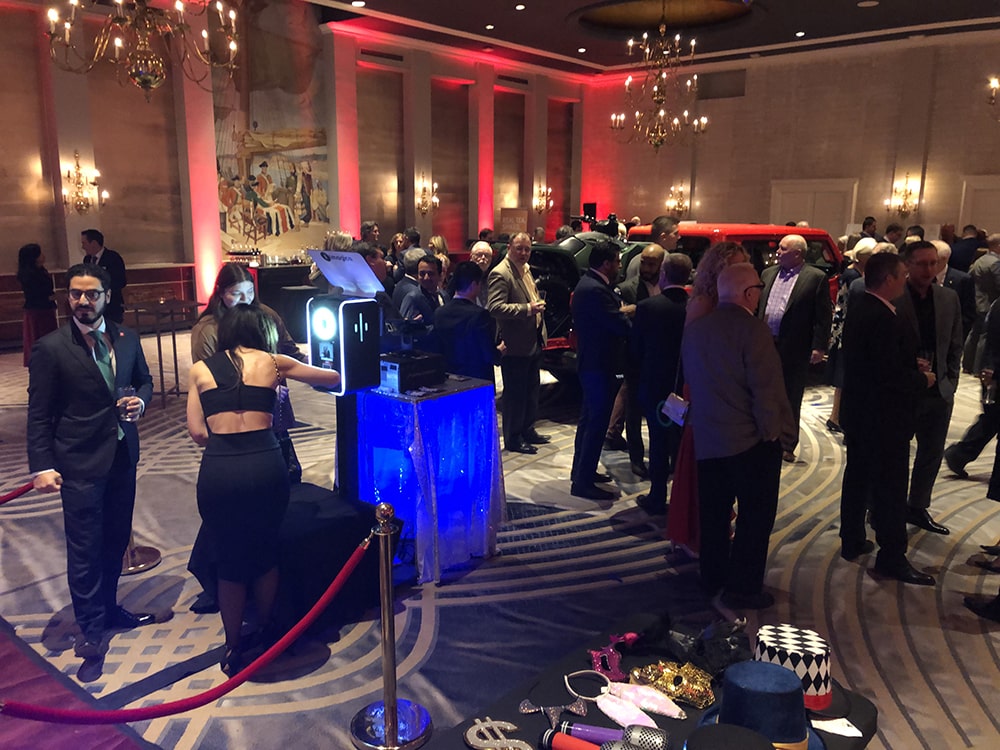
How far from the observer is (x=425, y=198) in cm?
1551

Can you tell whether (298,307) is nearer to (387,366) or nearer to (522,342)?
(522,342)

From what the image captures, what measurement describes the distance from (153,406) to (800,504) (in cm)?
602

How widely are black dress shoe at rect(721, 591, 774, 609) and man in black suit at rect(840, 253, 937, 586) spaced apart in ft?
2.56

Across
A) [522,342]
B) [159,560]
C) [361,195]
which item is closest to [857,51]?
[361,195]

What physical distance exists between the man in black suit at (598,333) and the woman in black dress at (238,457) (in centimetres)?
231

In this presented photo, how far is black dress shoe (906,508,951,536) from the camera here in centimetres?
461

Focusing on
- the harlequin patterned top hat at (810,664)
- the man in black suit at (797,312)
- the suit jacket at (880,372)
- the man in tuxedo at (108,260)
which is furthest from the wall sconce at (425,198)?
the harlequin patterned top hat at (810,664)

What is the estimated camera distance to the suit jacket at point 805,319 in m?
5.64

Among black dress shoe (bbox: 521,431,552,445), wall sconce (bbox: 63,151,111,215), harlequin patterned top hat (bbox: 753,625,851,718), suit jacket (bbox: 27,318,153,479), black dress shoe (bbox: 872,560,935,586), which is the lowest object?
black dress shoe (bbox: 872,560,935,586)

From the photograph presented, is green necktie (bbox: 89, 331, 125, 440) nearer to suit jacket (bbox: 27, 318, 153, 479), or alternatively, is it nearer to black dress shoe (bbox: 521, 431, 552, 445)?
suit jacket (bbox: 27, 318, 153, 479)

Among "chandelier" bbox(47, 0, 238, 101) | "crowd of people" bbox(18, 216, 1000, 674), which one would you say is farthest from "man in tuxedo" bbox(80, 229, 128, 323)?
"crowd of people" bbox(18, 216, 1000, 674)

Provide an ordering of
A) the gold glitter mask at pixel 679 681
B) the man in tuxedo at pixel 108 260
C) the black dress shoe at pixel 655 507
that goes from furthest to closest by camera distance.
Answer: the man in tuxedo at pixel 108 260, the black dress shoe at pixel 655 507, the gold glitter mask at pixel 679 681

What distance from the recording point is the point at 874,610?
12.2ft

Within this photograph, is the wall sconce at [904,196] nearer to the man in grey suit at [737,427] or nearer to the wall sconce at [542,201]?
the wall sconce at [542,201]
